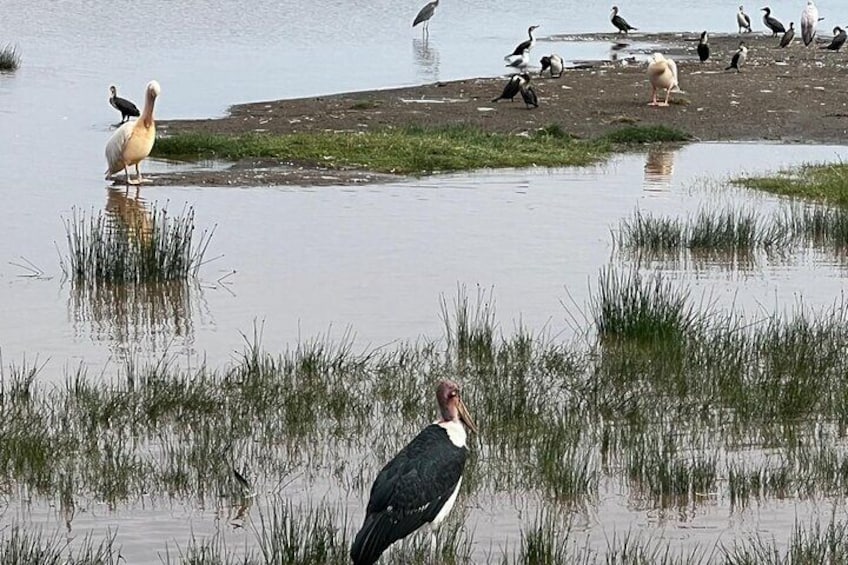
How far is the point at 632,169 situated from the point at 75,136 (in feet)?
29.4

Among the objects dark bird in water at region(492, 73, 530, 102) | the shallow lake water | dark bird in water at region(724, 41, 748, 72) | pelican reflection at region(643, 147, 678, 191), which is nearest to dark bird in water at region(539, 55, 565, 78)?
the shallow lake water

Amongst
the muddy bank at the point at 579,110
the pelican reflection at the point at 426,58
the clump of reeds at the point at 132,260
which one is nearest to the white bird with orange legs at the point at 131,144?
the muddy bank at the point at 579,110

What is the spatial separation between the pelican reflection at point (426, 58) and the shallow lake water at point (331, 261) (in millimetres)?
3583

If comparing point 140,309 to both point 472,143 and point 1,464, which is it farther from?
point 472,143

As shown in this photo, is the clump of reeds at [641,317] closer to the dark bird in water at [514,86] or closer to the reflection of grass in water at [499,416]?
the reflection of grass in water at [499,416]

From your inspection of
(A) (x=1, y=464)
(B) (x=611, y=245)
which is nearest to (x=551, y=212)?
(B) (x=611, y=245)

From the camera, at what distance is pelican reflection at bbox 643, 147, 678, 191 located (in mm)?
20766

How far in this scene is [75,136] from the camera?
25.2 m

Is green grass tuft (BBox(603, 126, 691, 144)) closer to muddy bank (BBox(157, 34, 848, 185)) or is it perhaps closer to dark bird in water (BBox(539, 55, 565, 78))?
muddy bank (BBox(157, 34, 848, 185))

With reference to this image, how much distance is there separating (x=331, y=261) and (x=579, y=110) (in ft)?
41.4

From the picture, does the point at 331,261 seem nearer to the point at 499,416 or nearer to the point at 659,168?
the point at 499,416

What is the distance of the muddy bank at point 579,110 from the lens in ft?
81.5

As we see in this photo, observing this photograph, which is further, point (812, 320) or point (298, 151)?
point (298, 151)

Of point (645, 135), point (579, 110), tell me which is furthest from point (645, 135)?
point (579, 110)
